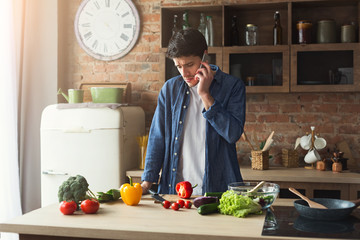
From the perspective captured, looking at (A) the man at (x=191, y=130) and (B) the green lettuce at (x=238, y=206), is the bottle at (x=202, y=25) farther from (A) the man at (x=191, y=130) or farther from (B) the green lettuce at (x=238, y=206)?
(B) the green lettuce at (x=238, y=206)

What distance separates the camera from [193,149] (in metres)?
2.50

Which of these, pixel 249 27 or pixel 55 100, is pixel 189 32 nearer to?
pixel 249 27

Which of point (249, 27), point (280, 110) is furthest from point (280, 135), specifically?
point (249, 27)

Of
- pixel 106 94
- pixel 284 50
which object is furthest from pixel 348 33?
pixel 106 94

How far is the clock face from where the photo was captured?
13.8 feet

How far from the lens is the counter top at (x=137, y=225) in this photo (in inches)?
62.3

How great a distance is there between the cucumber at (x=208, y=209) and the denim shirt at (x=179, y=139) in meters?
0.53

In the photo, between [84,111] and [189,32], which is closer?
[189,32]

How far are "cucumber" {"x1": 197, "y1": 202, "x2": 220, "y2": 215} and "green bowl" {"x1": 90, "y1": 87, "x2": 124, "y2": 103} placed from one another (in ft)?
7.34

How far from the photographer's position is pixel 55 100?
425 cm

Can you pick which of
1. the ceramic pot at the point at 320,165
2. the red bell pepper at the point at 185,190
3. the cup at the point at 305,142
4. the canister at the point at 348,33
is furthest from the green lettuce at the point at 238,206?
the canister at the point at 348,33

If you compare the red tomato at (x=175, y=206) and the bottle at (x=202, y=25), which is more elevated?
the bottle at (x=202, y=25)

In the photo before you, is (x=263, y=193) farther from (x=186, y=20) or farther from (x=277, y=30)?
(x=186, y=20)

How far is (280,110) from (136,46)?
4.79 feet
